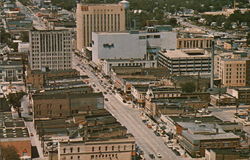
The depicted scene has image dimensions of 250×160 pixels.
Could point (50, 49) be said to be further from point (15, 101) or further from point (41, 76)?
point (15, 101)

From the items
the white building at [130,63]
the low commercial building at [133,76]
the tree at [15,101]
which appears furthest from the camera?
the white building at [130,63]

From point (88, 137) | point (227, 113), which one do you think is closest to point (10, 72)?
point (227, 113)

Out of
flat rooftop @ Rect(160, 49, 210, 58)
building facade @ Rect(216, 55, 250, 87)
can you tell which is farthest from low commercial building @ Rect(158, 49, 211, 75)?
building facade @ Rect(216, 55, 250, 87)

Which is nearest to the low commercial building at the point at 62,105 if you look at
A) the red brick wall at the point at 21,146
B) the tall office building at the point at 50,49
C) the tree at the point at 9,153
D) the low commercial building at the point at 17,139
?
the low commercial building at the point at 17,139

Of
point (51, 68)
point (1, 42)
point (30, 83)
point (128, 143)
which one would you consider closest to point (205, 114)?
point (128, 143)

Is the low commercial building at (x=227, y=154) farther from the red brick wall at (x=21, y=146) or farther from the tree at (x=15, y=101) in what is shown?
the tree at (x=15, y=101)
